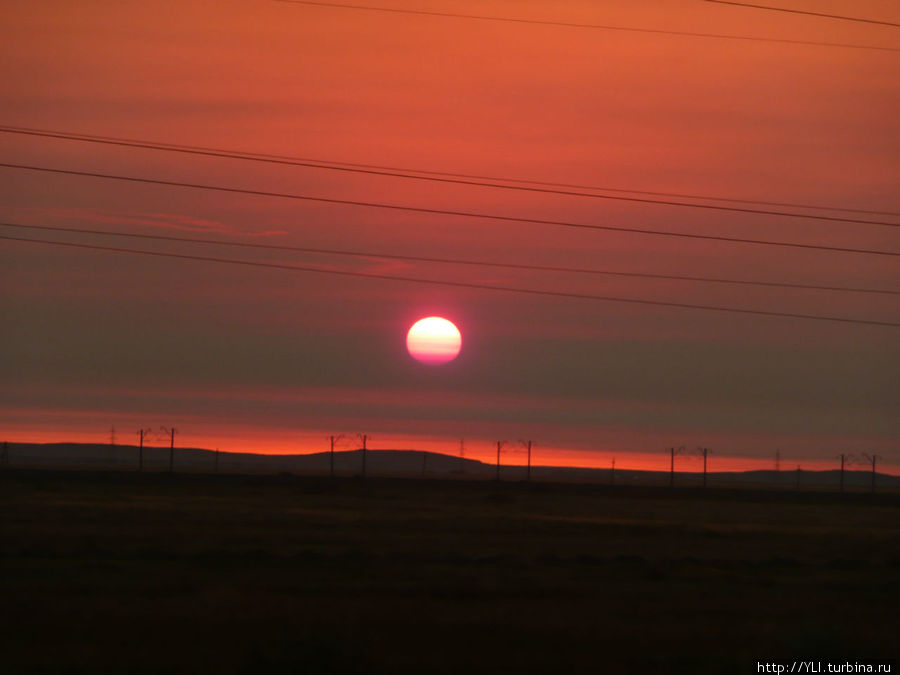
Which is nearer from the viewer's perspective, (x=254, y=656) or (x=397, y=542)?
(x=254, y=656)

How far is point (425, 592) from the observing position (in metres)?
30.3

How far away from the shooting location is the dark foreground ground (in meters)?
21.4

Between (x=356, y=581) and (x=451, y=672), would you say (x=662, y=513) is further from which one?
(x=451, y=672)

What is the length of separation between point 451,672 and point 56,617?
386 inches

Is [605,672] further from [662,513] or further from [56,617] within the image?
[662,513]

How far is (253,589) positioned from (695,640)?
12.0 m

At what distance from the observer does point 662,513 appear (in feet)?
241

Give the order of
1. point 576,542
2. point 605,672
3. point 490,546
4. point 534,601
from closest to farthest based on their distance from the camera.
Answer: point 605,672
point 534,601
point 490,546
point 576,542

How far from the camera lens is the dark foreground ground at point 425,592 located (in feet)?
70.2

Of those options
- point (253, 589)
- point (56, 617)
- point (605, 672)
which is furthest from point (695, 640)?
point (56, 617)

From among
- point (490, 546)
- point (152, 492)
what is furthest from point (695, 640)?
point (152, 492)

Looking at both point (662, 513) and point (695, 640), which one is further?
point (662, 513)

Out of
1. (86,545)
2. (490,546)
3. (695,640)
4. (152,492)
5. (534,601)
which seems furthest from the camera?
(152,492)

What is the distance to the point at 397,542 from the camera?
44719mm
